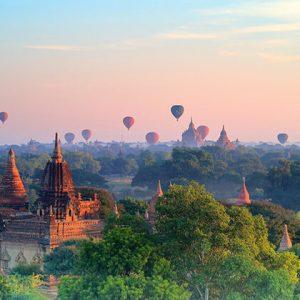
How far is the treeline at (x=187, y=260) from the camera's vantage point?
40.6m

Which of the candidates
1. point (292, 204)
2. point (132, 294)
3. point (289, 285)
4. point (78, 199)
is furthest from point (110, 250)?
point (292, 204)

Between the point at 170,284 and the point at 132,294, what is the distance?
5.74 feet

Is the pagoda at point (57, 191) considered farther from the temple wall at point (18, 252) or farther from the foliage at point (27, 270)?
the foliage at point (27, 270)

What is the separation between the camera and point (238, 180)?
A: 486 feet

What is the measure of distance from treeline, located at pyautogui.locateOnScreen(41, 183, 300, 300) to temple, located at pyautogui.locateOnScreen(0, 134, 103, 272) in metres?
16.6

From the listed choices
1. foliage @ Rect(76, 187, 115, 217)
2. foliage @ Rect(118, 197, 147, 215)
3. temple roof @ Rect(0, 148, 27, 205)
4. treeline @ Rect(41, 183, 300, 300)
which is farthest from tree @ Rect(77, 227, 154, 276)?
foliage @ Rect(118, 197, 147, 215)

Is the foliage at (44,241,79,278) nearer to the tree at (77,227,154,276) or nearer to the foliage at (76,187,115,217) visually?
the tree at (77,227,154,276)

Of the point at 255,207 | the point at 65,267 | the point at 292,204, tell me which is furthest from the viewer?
the point at 292,204

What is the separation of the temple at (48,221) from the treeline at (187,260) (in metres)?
16.6

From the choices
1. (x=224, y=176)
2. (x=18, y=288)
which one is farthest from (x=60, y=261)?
(x=224, y=176)

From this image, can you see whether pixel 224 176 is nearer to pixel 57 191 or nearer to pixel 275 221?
pixel 275 221

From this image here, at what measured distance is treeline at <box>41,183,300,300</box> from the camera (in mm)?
40625

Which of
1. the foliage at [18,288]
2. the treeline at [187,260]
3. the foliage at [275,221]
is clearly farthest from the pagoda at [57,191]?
the treeline at [187,260]

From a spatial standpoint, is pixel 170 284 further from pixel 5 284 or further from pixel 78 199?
pixel 78 199
